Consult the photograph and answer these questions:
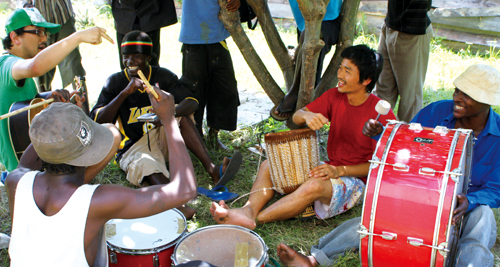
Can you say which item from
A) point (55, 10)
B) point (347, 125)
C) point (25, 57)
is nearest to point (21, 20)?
point (25, 57)

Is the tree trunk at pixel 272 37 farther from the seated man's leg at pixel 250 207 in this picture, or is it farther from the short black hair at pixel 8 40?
the short black hair at pixel 8 40

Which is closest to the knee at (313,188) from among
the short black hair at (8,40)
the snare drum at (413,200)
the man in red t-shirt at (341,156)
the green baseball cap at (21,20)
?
the man in red t-shirt at (341,156)

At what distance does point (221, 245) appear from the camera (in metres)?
2.38

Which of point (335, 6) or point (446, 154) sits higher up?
point (335, 6)

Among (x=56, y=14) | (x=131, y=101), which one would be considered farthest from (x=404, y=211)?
(x=56, y=14)

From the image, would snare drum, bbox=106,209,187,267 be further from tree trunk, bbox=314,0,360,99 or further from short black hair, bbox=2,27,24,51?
tree trunk, bbox=314,0,360,99

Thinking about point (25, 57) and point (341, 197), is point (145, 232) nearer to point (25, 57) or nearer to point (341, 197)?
point (341, 197)

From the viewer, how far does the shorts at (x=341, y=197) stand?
9.93 feet

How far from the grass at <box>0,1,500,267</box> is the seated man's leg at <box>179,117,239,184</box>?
15 centimetres

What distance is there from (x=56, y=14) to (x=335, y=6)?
3266mm

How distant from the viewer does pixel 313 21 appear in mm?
3088

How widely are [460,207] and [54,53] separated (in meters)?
2.63

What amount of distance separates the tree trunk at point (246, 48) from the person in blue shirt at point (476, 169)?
1.36m

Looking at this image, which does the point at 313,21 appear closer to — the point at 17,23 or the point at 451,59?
the point at 17,23
